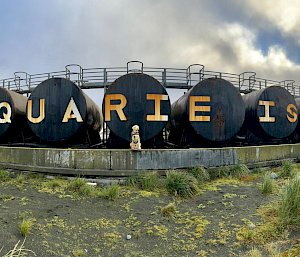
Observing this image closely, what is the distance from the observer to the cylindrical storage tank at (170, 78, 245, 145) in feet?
35.0

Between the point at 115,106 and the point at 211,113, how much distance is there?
3.48 m

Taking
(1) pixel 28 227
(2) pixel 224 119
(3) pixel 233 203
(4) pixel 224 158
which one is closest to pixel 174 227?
(3) pixel 233 203

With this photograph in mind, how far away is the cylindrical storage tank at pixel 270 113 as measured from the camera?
12.5 meters

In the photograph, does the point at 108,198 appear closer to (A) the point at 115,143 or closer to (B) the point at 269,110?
(A) the point at 115,143

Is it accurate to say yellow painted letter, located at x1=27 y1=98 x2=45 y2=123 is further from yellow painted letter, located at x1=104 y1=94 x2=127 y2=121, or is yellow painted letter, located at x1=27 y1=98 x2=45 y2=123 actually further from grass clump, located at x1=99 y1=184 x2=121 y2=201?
grass clump, located at x1=99 y1=184 x2=121 y2=201

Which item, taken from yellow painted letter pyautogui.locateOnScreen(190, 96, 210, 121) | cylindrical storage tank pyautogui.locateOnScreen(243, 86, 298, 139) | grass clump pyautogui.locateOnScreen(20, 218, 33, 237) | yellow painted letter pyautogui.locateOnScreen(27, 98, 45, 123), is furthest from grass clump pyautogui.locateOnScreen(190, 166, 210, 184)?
yellow painted letter pyautogui.locateOnScreen(27, 98, 45, 123)

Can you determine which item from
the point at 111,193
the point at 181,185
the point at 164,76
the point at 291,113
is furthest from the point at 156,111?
the point at 164,76

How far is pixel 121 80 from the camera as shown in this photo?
33.3 ft

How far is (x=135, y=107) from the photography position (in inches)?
396

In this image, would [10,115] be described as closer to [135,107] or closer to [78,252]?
[135,107]

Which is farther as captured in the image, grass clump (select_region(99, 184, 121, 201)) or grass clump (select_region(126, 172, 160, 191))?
grass clump (select_region(126, 172, 160, 191))

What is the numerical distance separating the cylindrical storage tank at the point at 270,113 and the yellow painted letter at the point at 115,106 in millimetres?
5861

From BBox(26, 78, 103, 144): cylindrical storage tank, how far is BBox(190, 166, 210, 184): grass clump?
4416 millimetres

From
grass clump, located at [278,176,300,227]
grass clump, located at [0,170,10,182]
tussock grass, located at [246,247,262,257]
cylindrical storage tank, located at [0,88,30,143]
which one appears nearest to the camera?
tussock grass, located at [246,247,262,257]
